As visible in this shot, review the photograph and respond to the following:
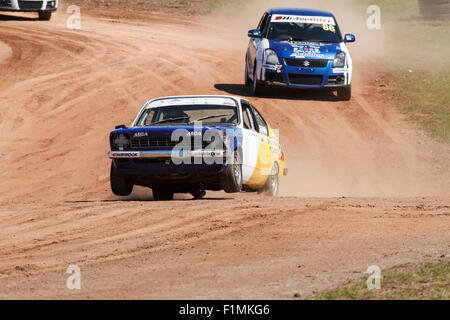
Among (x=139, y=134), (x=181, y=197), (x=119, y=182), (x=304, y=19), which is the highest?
(x=304, y=19)

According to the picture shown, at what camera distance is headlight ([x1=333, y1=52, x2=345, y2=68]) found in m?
21.0

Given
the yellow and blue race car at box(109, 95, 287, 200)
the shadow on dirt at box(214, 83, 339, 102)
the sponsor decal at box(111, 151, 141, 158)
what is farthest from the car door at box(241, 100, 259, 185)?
the shadow on dirt at box(214, 83, 339, 102)

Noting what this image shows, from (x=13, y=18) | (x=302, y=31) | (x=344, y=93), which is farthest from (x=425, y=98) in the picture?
(x=13, y=18)

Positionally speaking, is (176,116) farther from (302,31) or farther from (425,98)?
(425,98)

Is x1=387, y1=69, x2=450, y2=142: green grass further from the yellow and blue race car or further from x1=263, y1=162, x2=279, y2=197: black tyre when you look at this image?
the yellow and blue race car

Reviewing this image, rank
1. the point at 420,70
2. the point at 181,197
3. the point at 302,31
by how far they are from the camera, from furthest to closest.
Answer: the point at 420,70 → the point at 302,31 → the point at 181,197

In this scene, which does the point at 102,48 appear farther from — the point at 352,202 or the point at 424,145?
the point at 352,202

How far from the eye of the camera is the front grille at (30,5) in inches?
1237

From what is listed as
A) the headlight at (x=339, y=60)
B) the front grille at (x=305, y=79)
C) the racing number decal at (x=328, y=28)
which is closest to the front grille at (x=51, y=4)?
the racing number decal at (x=328, y=28)

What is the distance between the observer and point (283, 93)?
915 inches

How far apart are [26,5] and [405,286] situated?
1042 inches

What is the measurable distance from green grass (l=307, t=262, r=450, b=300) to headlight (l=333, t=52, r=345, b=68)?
1348cm

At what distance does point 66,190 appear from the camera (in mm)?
15906

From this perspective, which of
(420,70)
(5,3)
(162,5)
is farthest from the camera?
(162,5)
